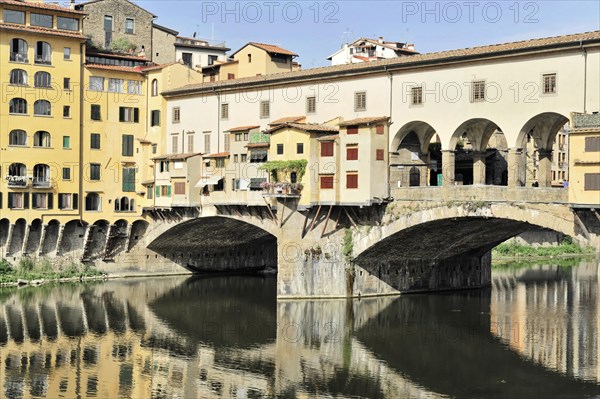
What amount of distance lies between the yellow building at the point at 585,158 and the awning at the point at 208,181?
26941mm

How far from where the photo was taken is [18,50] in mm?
64812

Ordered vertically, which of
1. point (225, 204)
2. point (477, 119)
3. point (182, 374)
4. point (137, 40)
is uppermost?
point (137, 40)

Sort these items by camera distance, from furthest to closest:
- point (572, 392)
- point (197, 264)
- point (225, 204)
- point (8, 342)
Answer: point (197, 264) → point (225, 204) → point (8, 342) → point (572, 392)

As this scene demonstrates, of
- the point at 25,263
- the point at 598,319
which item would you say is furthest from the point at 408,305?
the point at 25,263

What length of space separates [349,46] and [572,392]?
231ft

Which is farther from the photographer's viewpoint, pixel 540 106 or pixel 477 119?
pixel 477 119

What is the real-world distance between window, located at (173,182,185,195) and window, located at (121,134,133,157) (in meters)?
6.47

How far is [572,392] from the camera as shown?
118 feet

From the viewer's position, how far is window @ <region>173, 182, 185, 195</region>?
65.7 m

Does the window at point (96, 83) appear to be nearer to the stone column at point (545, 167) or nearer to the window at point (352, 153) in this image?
the window at point (352, 153)

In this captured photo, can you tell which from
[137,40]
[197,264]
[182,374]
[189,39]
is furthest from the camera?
[189,39]

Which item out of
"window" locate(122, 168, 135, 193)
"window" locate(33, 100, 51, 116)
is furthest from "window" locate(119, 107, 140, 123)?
"window" locate(33, 100, 51, 116)

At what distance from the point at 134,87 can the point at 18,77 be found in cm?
916

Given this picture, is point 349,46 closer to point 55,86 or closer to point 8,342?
point 55,86
